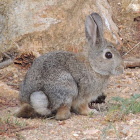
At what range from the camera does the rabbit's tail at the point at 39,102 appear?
5.55 meters

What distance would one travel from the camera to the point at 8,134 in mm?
4758

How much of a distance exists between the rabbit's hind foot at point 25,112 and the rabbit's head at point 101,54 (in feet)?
4.30

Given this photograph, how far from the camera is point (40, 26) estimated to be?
8109 mm

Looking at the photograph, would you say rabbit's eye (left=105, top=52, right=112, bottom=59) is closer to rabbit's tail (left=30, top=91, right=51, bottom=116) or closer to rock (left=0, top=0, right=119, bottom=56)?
rabbit's tail (left=30, top=91, right=51, bottom=116)

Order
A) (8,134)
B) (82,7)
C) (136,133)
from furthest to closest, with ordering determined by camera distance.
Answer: (82,7) → (8,134) → (136,133)

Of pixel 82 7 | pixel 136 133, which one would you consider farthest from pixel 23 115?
pixel 82 7

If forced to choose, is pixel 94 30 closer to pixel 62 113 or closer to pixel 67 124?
pixel 62 113

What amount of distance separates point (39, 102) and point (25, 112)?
40 cm

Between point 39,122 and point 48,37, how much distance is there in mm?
3179

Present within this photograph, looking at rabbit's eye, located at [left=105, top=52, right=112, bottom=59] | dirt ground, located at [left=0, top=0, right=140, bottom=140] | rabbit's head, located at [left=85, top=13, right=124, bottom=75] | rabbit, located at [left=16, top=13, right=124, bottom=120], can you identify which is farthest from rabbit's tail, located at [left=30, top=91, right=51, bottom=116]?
rabbit's eye, located at [left=105, top=52, right=112, bottom=59]

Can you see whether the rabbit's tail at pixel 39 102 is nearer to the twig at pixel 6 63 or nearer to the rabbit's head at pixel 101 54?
the rabbit's head at pixel 101 54

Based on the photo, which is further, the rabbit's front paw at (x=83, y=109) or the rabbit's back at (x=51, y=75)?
the rabbit's front paw at (x=83, y=109)

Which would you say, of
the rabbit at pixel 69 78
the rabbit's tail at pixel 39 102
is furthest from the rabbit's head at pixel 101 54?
the rabbit's tail at pixel 39 102

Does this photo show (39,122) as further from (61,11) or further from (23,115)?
(61,11)
